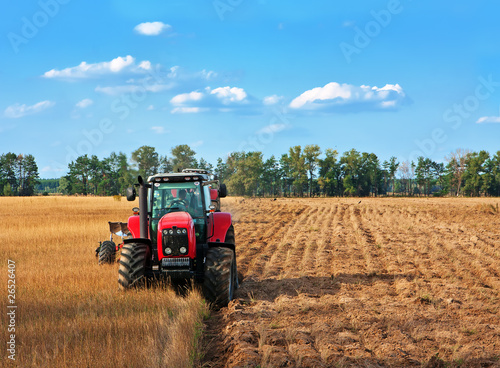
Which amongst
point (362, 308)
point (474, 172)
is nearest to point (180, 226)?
point (362, 308)

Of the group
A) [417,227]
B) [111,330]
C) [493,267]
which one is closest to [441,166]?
[417,227]

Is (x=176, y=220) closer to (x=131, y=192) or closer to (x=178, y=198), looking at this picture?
(x=178, y=198)

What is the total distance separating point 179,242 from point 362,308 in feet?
11.0

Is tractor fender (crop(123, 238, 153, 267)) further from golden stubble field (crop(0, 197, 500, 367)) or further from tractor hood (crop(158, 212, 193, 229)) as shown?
golden stubble field (crop(0, 197, 500, 367))

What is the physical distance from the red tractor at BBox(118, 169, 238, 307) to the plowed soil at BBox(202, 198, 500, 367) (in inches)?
26.6

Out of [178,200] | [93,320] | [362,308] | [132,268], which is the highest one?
[178,200]

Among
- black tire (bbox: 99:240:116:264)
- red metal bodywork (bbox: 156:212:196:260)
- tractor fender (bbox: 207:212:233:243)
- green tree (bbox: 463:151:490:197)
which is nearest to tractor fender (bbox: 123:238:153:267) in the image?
red metal bodywork (bbox: 156:212:196:260)

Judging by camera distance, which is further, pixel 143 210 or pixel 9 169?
pixel 9 169

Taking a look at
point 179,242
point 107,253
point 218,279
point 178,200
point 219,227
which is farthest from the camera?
point 107,253

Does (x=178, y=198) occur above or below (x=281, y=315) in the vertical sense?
above

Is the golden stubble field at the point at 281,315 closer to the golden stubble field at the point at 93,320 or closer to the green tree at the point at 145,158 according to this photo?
the golden stubble field at the point at 93,320

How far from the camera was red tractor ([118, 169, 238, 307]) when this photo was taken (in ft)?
26.0

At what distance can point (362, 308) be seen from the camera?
7.96m

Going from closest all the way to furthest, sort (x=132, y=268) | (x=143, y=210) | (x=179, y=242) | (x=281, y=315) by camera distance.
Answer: (x=281, y=315) → (x=179, y=242) → (x=132, y=268) → (x=143, y=210)
